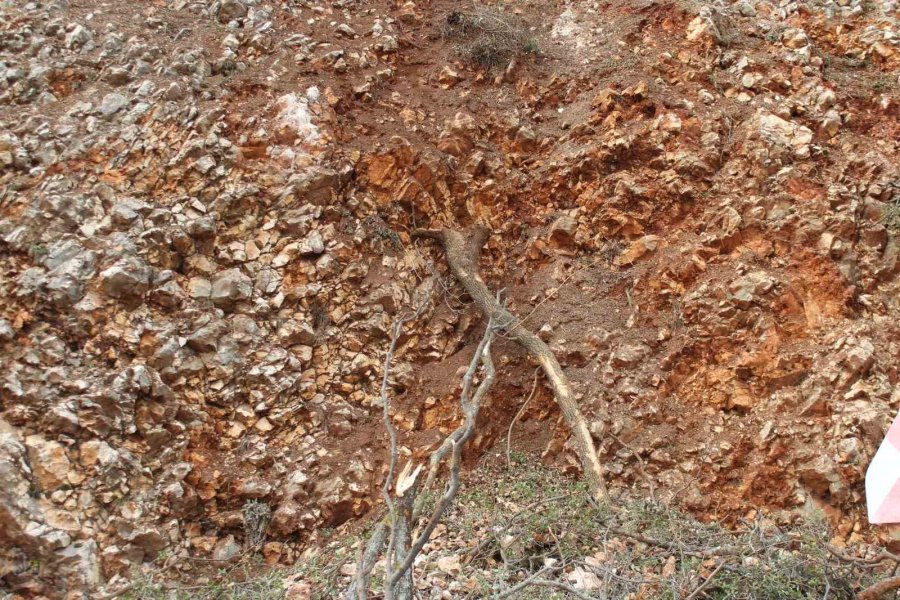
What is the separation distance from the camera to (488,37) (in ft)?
22.3

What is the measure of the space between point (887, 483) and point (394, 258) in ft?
12.9

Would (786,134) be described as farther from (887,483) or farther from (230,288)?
(230,288)

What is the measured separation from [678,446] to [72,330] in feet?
15.0

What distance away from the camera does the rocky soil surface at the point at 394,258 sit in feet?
13.0

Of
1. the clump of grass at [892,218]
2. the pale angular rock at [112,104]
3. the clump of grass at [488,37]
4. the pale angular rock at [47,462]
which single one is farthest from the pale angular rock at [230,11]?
the clump of grass at [892,218]

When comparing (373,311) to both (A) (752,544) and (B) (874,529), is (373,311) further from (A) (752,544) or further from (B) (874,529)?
(B) (874,529)

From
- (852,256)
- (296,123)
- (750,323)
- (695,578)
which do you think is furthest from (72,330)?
(852,256)

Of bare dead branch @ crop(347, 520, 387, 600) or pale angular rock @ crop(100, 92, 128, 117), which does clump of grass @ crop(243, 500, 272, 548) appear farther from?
pale angular rock @ crop(100, 92, 128, 117)

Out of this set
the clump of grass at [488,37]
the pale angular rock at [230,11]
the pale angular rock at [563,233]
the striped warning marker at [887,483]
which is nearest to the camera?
the striped warning marker at [887,483]

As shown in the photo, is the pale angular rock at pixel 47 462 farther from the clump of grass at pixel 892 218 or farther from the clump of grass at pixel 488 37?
the clump of grass at pixel 892 218

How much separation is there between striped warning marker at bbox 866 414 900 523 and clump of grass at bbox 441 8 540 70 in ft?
18.3

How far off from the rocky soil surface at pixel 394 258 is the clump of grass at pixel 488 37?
0.35 feet

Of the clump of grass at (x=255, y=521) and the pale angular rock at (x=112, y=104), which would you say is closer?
the clump of grass at (x=255, y=521)

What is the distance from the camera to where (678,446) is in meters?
4.28
